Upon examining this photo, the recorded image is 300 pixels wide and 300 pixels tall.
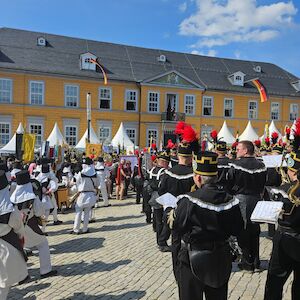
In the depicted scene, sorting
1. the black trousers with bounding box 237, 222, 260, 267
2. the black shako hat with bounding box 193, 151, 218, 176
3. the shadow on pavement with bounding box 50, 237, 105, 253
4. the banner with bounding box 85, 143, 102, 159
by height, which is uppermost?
the black shako hat with bounding box 193, 151, 218, 176

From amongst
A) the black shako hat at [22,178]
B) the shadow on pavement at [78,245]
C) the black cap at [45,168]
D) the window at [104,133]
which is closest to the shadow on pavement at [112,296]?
the black shako hat at [22,178]

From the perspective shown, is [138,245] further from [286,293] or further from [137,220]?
[286,293]

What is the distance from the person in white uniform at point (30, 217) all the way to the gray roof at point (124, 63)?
2484 cm

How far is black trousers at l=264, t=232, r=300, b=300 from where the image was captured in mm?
3959

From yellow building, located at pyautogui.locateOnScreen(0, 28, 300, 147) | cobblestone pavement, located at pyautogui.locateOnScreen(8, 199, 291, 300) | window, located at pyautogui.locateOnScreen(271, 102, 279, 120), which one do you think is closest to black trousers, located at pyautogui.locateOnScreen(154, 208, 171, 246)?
cobblestone pavement, located at pyautogui.locateOnScreen(8, 199, 291, 300)

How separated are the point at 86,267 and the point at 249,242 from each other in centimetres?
292

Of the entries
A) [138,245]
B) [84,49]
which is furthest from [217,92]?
[138,245]

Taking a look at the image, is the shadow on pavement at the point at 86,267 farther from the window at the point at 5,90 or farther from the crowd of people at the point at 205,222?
the window at the point at 5,90

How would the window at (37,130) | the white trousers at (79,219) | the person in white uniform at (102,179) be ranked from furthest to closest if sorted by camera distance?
the window at (37,130) → the person in white uniform at (102,179) → the white trousers at (79,219)

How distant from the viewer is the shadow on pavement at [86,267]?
6289 millimetres

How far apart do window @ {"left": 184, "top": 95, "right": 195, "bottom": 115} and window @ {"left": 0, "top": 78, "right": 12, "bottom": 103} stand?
15810 mm

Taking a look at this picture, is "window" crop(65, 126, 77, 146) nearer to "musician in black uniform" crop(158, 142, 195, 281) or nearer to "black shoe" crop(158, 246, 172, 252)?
"black shoe" crop(158, 246, 172, 252)

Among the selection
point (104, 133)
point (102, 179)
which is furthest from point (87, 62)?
point (102, 179)

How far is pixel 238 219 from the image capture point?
351 cm
